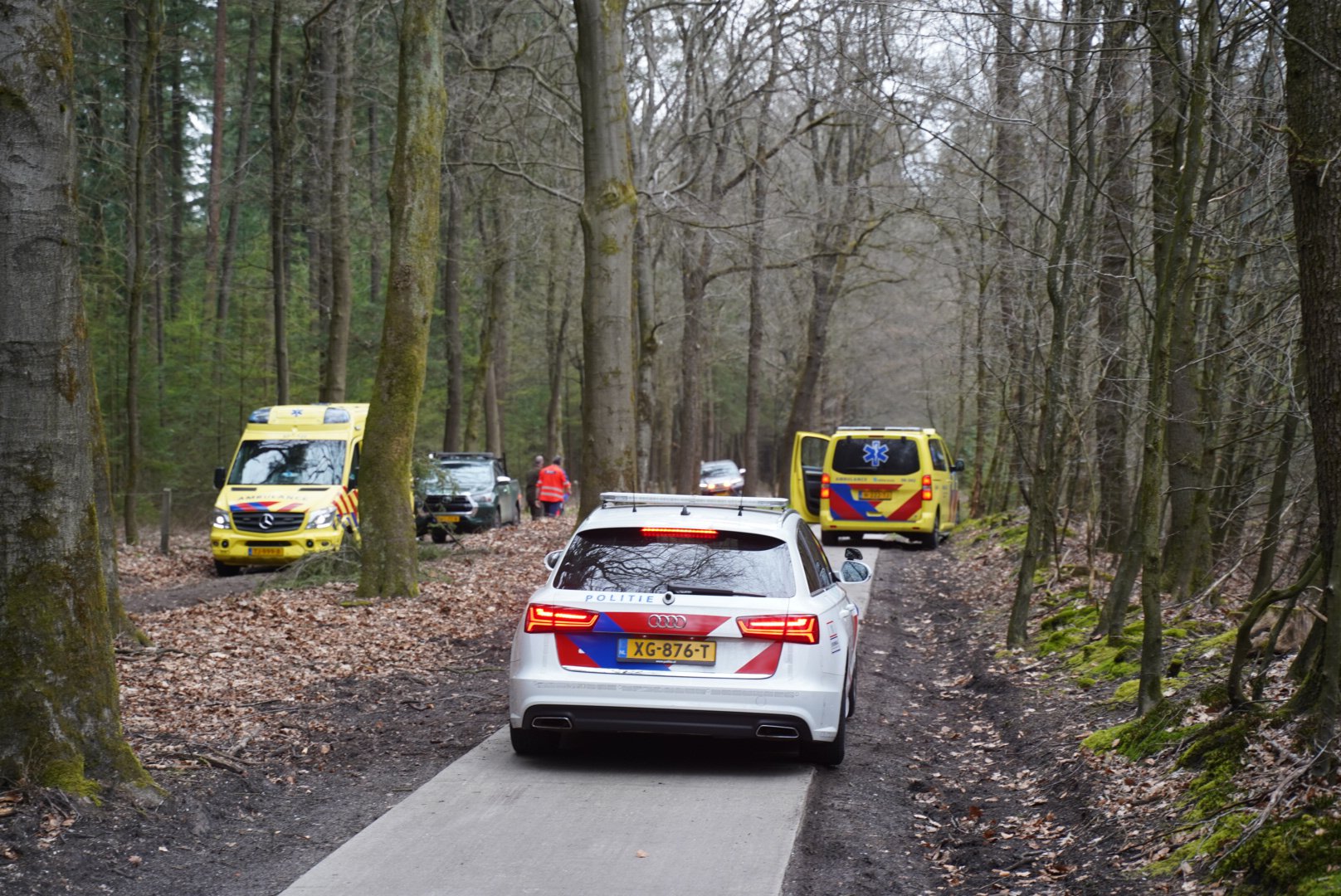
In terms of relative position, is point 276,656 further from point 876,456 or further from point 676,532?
point 876,456

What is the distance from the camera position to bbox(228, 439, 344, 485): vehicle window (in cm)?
2086

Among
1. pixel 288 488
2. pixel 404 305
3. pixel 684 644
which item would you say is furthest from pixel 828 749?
pixel 288 488

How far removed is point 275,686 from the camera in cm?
961

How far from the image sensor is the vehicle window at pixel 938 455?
25.0 m

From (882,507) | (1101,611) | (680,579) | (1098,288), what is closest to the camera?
(680,579)

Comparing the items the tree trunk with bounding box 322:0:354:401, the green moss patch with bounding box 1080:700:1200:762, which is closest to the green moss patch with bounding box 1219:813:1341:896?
the green moss patch with bounding box 1080:700:1200:762

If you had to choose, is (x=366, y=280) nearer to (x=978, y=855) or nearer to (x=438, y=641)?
(x=438, y=641)

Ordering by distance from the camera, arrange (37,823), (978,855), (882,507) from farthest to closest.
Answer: (882,507) → (978,855) → (37,823)

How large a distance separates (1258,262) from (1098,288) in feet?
9.03

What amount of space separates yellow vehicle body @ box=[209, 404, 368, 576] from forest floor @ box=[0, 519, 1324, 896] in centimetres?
524

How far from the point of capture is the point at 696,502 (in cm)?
822

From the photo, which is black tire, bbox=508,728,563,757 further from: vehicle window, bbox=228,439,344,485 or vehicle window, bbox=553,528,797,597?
vehicle window, bbox=228,439,344,485

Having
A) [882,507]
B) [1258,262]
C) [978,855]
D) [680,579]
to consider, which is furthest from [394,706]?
[882,507]

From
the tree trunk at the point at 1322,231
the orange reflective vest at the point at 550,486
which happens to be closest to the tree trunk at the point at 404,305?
the tree trunk at the point at 1322,231
